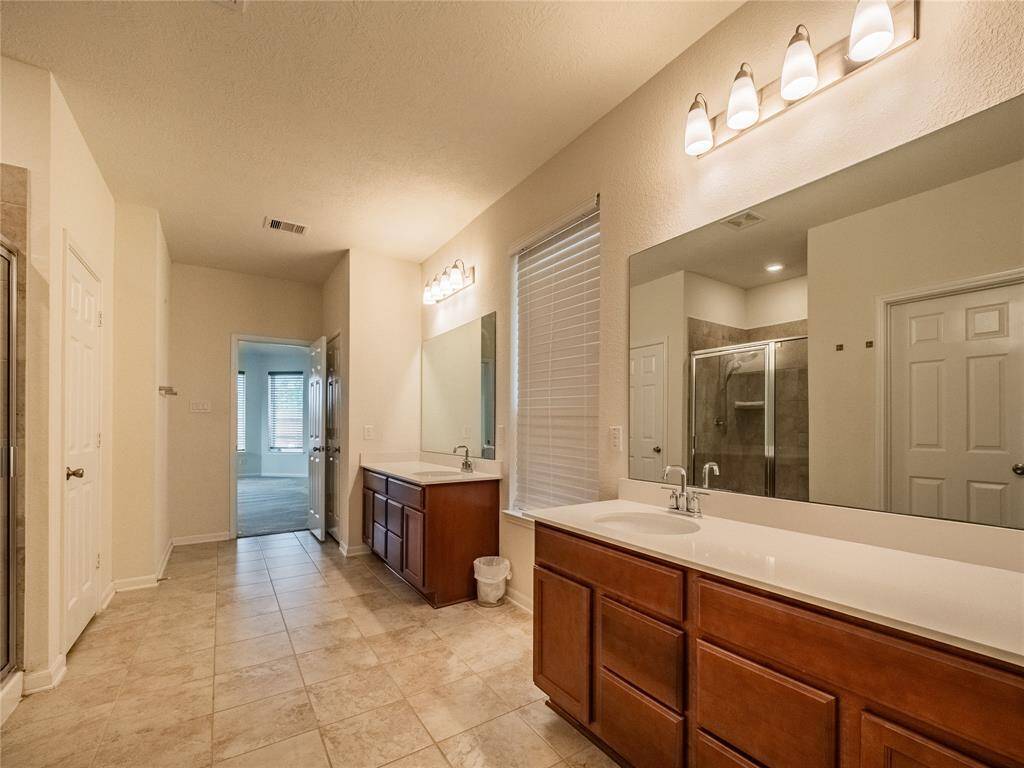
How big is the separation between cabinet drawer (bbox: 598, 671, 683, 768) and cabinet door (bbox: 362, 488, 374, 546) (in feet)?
9.18

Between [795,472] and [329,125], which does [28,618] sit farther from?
[795,472]

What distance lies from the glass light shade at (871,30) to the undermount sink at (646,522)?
5.10ft

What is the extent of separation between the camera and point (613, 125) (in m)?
2.44

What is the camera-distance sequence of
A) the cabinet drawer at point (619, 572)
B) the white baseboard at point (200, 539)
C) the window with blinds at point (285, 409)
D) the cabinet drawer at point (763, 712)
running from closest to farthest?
the cabinet drawer at point (763, 712), the cabinet drawer at point (619, 572), the white baseboard at point (200, 539), the window with blinds at point (285, 409)

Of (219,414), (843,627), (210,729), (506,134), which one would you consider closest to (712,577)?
(843,627)

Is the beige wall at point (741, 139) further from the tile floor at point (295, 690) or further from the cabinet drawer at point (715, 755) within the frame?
the cabinet drawer at point (715, 755)

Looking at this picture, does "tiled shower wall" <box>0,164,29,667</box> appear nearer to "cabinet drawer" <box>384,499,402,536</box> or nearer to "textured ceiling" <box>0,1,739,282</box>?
"textured ceiling" <box>0,1,739,282</box>

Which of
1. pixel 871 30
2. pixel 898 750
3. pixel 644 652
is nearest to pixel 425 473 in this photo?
pixel 644 652

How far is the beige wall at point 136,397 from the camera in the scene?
3461 mm

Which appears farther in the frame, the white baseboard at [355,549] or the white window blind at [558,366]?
the white baseboard at [355,549]

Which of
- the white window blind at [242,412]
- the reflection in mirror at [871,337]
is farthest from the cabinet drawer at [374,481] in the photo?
the white window blind at [242,412]

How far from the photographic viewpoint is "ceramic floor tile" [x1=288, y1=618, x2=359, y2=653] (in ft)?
8.49

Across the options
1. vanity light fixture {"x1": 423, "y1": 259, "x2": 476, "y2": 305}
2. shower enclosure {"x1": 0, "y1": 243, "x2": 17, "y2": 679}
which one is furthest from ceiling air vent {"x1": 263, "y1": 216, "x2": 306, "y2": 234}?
shower enclosure {"x1": 0, "y1": 243, "x2": 17, "y2": 679}

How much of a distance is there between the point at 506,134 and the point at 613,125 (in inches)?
22.7
